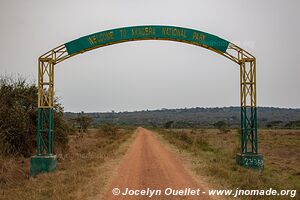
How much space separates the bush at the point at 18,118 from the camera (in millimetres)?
15247

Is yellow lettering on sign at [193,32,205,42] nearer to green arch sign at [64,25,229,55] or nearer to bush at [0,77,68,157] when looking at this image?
green arch sign at [64,25,229,55]

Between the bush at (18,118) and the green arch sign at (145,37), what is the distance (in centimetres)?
417

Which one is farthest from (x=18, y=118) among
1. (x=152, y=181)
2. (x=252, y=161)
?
(x=252, y=161)

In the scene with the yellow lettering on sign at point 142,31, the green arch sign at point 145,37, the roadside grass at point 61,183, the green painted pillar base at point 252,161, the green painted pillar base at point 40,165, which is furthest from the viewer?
the yellow lettering on sign at point 142,31

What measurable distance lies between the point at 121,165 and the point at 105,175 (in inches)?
107

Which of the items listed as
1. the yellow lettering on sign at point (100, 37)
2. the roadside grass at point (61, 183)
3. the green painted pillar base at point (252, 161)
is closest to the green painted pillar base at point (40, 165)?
the roadside grass at point (61, 183)

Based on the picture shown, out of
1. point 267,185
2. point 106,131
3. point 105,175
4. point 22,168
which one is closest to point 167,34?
point 105,175

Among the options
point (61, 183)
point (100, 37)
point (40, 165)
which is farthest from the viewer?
point (100, 37)

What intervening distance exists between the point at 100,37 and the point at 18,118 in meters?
5.55

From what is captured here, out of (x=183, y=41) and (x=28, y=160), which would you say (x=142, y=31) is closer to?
(x=183, y=41)

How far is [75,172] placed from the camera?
1243 cm

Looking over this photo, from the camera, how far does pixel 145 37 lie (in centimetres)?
1455

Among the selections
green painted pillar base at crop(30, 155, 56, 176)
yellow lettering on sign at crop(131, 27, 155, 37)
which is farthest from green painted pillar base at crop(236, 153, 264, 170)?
green painted pillar base at crop(30, 155, 56, 176)

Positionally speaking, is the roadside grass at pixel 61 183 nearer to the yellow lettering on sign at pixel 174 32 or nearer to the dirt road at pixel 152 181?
the dirt road at pixel 152 181
